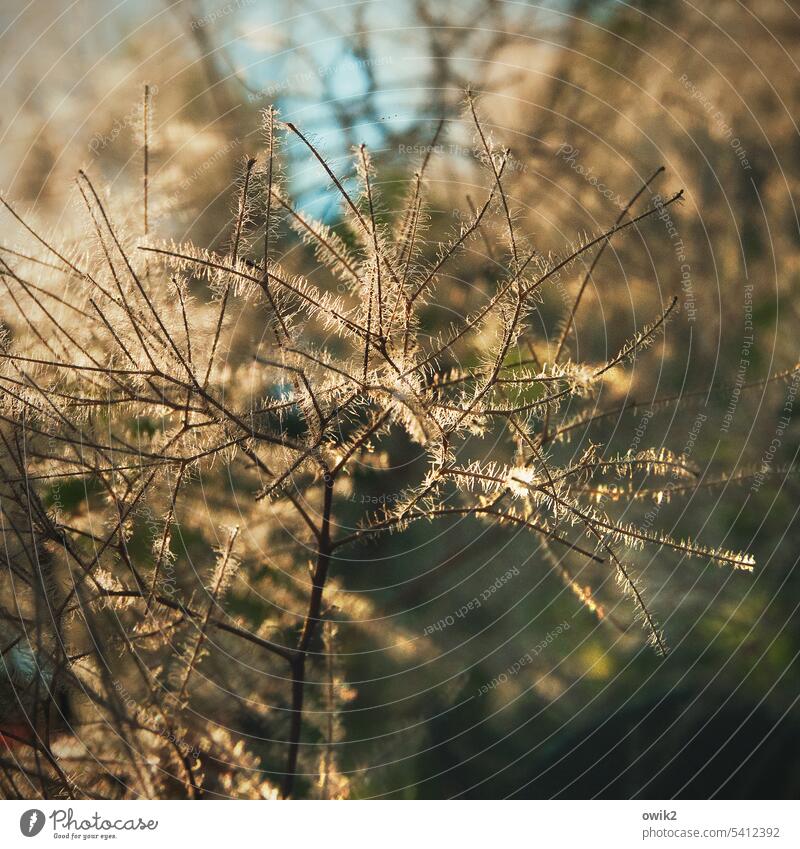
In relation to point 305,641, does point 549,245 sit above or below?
above

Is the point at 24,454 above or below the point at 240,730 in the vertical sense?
above

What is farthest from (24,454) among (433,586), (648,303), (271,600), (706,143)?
(706,143)

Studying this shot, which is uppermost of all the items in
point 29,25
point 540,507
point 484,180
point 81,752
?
point 29,25

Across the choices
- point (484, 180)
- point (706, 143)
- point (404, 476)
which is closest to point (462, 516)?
point (404, 476)

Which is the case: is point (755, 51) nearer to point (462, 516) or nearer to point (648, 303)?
point (648, 303)

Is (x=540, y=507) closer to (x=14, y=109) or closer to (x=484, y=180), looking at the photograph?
(x=484, y=180)

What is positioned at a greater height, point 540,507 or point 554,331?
point 554,331
